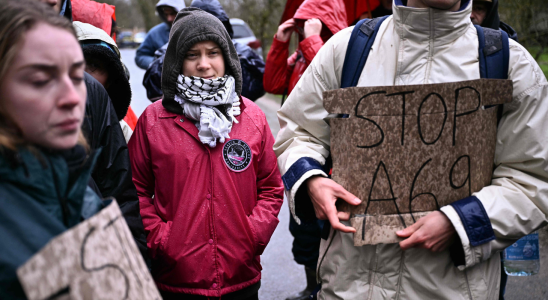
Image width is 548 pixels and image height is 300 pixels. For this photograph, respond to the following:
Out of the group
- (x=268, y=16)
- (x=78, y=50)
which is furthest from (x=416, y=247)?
(x=268, y=16)

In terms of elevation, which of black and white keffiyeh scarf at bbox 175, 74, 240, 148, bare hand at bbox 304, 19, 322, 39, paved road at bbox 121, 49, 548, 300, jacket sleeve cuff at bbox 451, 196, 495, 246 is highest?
bare hand at bbox 304, 19, 322, 39

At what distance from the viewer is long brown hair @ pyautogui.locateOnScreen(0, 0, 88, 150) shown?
3.61 feet

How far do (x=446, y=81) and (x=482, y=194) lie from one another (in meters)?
0.41

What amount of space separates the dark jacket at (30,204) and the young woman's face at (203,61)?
4.72 ft

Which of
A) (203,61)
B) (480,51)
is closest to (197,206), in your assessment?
(203,61)

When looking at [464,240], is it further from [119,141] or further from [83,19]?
[83,19]

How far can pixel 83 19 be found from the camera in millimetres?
3287

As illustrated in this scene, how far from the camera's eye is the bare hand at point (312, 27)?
351 centimetres

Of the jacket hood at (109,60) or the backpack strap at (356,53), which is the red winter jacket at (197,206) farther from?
the backpack strap at (356,53)

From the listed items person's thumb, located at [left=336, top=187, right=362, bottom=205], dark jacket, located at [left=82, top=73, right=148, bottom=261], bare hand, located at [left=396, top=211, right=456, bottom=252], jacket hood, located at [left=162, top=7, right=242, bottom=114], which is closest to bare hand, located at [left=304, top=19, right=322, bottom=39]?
jacket hood, located at [left=162, top=7, right=242, bottom=114]

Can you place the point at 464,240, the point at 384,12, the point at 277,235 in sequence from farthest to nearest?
the point at 277,235, the point at 384,12, the point at 464,240

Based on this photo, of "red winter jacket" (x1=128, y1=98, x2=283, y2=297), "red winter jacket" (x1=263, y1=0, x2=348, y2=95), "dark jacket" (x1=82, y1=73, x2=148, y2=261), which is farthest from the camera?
"red winter jacket" (x1=263, y1=0, x2=348, y2=95)

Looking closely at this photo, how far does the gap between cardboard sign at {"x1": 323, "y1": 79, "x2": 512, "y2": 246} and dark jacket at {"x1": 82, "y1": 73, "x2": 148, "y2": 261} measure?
90 cm

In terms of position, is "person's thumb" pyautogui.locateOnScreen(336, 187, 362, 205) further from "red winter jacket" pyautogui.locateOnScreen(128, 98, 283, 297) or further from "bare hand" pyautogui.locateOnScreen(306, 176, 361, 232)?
"red winter jacket" pyautogui.locateOnScreen(128, 98, 283, 297)
